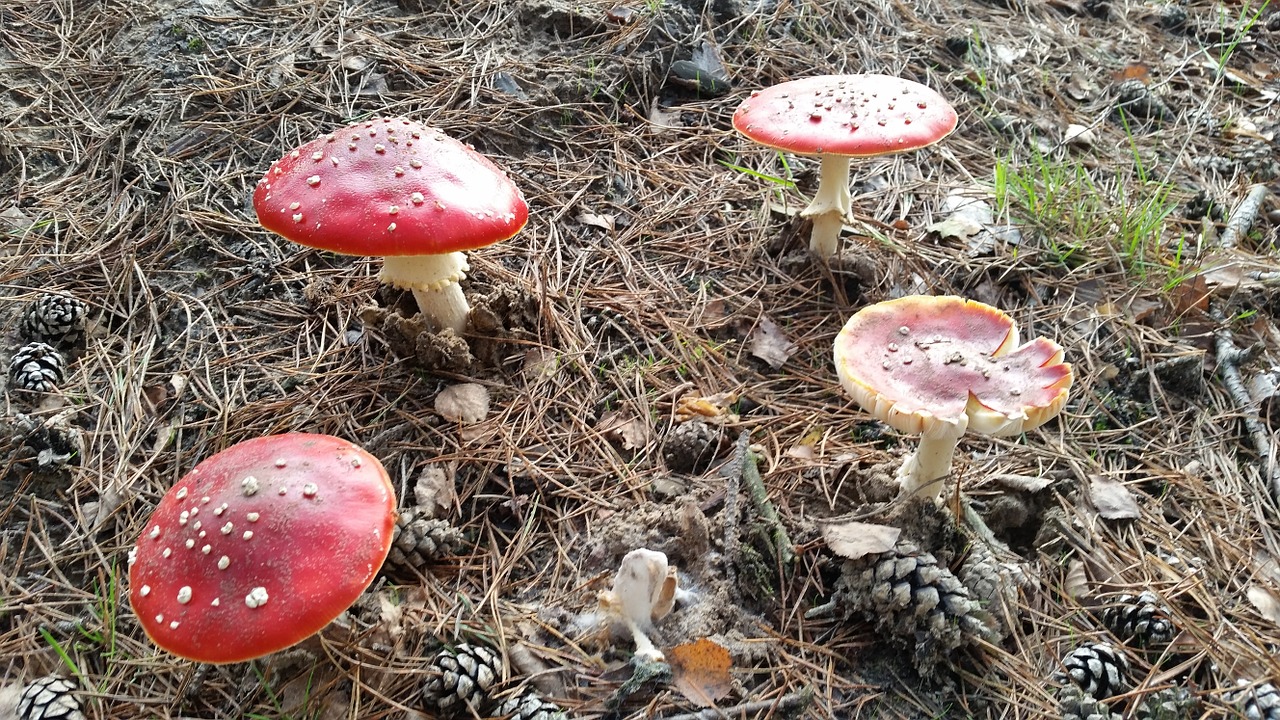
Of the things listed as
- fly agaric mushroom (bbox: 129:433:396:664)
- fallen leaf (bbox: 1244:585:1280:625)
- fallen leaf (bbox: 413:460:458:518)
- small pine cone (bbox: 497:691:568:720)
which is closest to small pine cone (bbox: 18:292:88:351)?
fly agaric mushroom (bbox: 129:433:396:664)

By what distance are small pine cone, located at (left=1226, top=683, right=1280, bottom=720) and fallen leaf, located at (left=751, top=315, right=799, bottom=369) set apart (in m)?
1.68

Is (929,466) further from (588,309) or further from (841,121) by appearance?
(588,309)

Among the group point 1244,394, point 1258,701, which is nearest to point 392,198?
point 1258,701

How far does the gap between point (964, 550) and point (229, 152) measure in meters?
3.66

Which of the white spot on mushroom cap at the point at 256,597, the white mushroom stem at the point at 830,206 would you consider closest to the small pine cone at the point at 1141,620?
the white mushroom stem at the point at 830,206

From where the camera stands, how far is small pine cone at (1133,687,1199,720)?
1936 mm

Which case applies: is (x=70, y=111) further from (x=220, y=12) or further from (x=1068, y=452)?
(x=1068, y=452)

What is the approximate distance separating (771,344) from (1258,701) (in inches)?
71.8

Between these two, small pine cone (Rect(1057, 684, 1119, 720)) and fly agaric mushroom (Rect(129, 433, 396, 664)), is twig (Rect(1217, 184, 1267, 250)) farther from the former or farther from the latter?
fly agaric mushroom (Rect(129, 433, 396, 664))

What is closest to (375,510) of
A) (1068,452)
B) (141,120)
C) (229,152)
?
(1068,452)

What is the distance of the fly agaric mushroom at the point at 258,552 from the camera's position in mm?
1743

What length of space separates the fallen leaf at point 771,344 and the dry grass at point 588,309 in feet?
0.17

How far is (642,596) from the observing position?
6.55ft

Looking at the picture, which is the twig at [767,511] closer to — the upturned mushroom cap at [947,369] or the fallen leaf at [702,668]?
the fallen leaf at [702,668]
